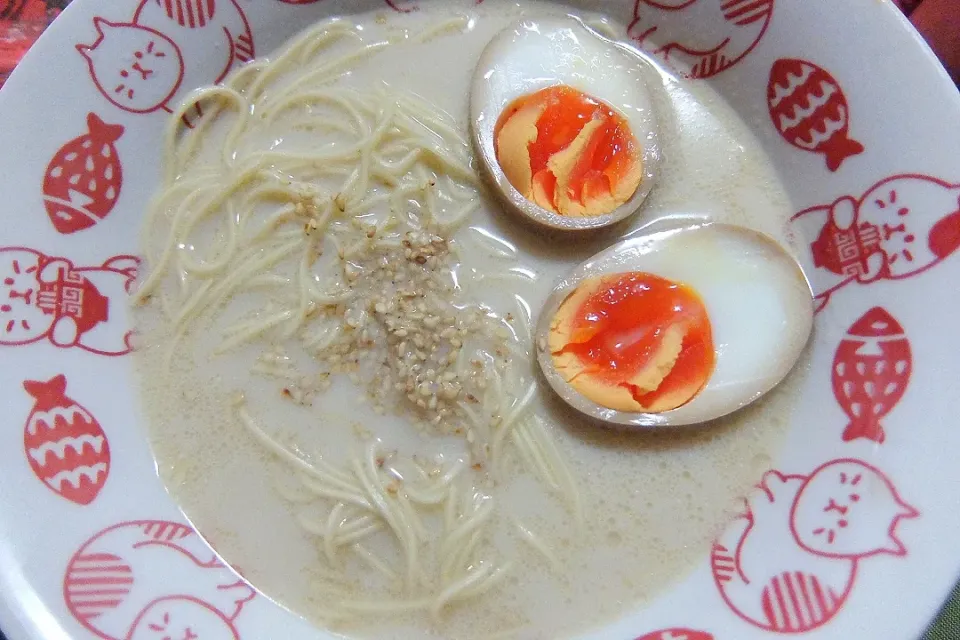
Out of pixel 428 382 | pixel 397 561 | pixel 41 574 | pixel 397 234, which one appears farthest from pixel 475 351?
pixel 41 574

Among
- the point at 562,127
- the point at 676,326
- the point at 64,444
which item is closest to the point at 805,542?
the point at 676,326

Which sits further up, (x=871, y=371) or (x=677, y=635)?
(x=871, y=371)

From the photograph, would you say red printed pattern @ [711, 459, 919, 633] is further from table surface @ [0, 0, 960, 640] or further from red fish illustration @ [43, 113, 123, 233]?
table surface @ [0, 0, 960, 640]

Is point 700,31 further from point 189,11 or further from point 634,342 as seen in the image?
point 189,11

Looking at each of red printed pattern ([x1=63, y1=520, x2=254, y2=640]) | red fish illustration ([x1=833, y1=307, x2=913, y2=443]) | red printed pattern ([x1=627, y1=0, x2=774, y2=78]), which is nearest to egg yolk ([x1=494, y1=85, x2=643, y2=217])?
red printed pattern ([x1=627, y1=0, x2=774, y2=78])

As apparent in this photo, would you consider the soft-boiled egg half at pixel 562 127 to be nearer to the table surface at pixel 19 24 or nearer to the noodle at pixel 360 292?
the noodle at pixel 360 292

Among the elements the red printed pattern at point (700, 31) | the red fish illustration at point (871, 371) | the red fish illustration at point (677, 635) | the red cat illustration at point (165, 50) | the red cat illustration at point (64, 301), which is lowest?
the red fish illustration at point (677, 635)

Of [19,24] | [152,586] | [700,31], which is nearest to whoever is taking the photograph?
[152,586]

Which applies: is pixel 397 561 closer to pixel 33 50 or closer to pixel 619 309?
pixel 619 309

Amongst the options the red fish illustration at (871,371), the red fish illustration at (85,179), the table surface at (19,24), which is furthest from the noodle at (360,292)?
the red fish illustration at (871,371)
